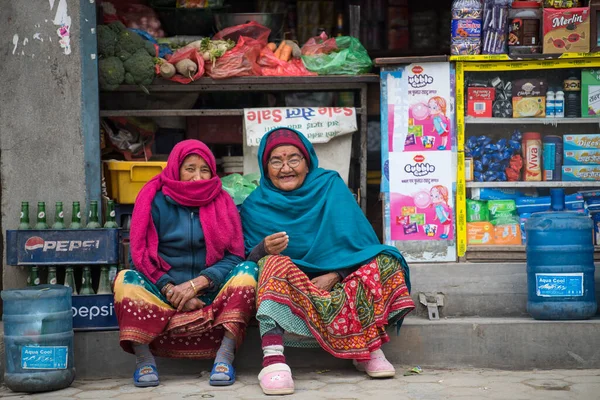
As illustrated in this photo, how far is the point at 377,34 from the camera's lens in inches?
302

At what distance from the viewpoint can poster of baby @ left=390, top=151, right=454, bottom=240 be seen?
19.7ft

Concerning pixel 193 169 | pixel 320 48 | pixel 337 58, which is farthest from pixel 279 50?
pixel 193 169

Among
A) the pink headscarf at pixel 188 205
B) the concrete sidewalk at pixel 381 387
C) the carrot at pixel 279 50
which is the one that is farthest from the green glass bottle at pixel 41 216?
the carrot at pixel 279 50

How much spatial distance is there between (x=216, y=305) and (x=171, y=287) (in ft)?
0.86

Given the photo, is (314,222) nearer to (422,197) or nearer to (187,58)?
(422,197)

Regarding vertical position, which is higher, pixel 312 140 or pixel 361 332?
pixel 312 140

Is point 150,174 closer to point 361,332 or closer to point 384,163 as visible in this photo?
point 384,163

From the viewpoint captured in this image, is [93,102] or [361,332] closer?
[361,332]

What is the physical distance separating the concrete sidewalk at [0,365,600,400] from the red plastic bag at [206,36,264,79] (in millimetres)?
2107

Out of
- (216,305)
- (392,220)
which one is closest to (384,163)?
(392,220)

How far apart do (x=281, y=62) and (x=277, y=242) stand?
6.19 feet

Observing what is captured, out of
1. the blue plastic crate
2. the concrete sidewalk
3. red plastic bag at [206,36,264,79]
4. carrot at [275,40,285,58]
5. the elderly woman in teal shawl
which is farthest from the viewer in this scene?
carrot at [275,40,285,58]

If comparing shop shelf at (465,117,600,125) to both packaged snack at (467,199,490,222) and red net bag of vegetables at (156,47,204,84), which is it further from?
red net bag of vegetables at (156,47,204,84)

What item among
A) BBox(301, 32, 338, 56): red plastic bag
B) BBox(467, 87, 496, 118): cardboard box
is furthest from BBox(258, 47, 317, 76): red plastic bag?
BBox(467, 87, 496, 118): cardboard box
